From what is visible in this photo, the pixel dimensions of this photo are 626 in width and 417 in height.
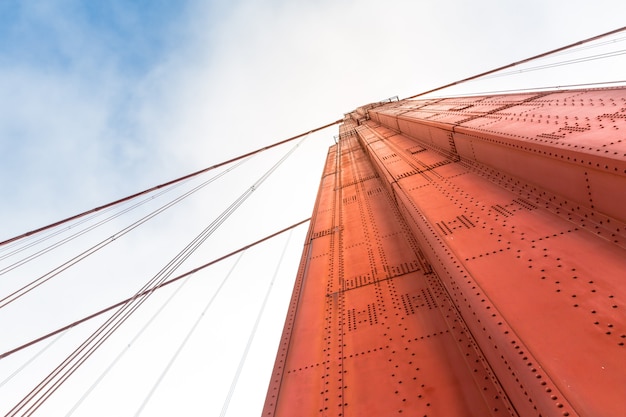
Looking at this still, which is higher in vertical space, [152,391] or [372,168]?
[372,168]

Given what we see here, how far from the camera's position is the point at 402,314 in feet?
15.8

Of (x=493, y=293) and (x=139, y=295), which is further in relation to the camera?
(x=139, y=295)

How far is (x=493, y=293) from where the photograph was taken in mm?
3234

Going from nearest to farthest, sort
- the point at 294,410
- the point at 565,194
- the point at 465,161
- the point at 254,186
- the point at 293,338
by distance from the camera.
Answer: the point at 294,410 < the point at 565,194 < the point at 293,338 < the point at 465,161 < the point at 254,186

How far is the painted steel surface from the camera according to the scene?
8.24ft

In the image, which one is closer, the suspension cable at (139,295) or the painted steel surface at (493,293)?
the painted steel surface at (493,293)

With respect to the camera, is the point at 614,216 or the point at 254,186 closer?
the point at 614,216

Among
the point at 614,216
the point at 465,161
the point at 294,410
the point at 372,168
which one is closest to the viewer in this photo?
the point at 614,216

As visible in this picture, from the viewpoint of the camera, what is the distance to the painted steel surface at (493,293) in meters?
2.51

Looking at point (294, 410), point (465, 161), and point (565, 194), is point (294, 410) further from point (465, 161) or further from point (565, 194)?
point (465, 161)

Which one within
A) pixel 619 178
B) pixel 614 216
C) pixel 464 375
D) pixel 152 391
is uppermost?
pixel 619 178

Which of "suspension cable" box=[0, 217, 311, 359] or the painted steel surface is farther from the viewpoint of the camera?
"suspension cable" box=[0, 217, 311, 359]

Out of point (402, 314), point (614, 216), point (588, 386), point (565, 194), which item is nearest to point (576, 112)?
point (565, 194)

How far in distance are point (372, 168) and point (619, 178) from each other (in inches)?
451
